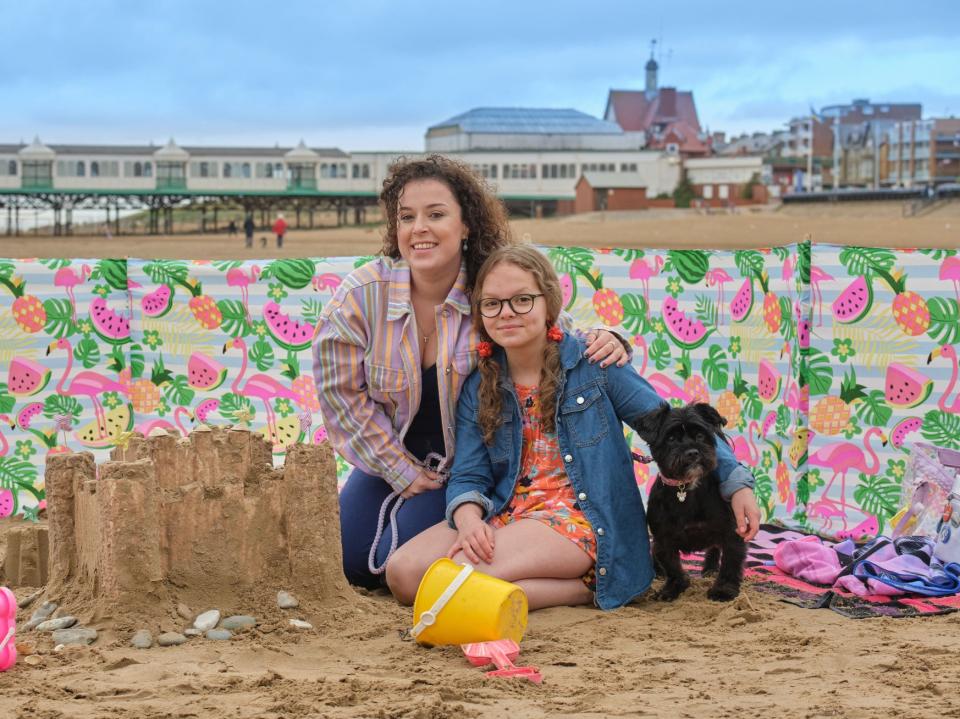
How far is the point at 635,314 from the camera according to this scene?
6598 mm

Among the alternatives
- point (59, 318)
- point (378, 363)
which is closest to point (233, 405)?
point (59, 318)

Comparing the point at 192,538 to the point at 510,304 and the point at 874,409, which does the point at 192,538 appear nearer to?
the point at 510,304

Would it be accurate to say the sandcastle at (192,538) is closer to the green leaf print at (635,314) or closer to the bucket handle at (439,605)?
the bucket handle at (439,605)

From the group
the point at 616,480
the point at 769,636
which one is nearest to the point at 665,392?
the point at 616,480

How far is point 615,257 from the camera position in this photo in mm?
6590

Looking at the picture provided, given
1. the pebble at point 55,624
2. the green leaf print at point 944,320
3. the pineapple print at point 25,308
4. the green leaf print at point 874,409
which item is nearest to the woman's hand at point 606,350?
the green leaf print at point 874,409

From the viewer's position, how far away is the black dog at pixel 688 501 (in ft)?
14.7

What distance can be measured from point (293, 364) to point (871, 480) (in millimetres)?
3326

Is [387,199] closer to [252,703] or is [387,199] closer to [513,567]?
[513,567]

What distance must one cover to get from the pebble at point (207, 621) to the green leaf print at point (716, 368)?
10.6 feet

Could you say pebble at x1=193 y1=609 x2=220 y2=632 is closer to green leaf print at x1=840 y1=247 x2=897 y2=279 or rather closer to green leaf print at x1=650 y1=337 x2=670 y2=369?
green leaf print at x1=650 y1=337 x2=670 y2=369

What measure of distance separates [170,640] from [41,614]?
23.1 inches

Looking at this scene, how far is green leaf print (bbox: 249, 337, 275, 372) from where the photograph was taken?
7.06 meters

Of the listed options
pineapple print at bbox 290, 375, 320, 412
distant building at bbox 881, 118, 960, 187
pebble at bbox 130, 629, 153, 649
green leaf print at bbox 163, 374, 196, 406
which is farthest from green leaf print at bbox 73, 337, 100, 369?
distant building at bbox 881, 118, 960, 187
